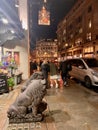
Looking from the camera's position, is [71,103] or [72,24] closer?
[71,103]

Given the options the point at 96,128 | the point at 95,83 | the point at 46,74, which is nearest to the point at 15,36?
the point at 46,74

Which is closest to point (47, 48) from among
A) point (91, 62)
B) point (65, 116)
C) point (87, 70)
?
point (91, 62)

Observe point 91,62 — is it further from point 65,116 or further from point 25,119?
point 25,119

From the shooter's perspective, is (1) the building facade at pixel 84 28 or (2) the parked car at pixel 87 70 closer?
(2) the parked car at pixel 87 70

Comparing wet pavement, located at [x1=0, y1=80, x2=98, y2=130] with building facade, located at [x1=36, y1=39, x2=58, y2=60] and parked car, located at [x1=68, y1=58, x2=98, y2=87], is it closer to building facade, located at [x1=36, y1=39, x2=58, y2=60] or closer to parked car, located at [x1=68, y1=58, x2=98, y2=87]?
parked car, located at [x1=68, y1=58, x2=98, y2=87]

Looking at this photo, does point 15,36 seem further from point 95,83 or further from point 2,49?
point 95,83

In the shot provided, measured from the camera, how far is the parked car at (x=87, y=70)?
11535 mm

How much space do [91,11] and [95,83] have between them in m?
31.3

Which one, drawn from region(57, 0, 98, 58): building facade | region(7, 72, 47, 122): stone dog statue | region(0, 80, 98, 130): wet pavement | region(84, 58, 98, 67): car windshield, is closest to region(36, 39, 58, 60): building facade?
region(57, 0, 98, 58): building facade

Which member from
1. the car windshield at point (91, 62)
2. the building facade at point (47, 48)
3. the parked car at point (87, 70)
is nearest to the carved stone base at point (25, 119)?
the parked car at point (87, 70)

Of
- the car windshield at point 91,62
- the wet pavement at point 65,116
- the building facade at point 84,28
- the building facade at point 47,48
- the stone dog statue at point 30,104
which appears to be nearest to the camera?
Answer: the wet pavement at point 65,116

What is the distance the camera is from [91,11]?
39.6 m

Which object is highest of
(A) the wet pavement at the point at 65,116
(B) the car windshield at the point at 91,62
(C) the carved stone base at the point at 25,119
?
(B) the car windshield at the point at 91,62

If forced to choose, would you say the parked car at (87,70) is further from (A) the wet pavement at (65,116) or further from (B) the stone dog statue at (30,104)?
(B) the stone dog statue at (30,104)
